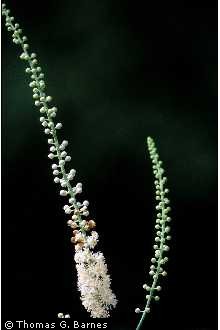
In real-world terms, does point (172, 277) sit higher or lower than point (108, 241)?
lower

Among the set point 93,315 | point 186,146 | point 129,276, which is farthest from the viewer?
point 186,146

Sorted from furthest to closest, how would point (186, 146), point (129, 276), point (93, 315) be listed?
point (186, 146)
point (129, 276)
point (93, 315)

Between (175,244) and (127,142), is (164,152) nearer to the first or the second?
(127,142)

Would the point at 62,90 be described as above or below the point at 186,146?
above

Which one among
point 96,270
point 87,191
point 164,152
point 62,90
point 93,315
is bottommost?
point 93,315

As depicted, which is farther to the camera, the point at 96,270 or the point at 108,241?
the point at 108,241

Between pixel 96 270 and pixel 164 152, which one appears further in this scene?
pixel 164 152

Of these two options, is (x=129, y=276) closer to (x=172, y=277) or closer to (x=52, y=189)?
(x=172, y=277)

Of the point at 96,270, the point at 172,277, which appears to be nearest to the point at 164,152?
the point at 172,277

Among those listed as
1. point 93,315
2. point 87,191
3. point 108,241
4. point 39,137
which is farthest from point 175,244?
point 93,315

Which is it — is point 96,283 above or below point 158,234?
below
